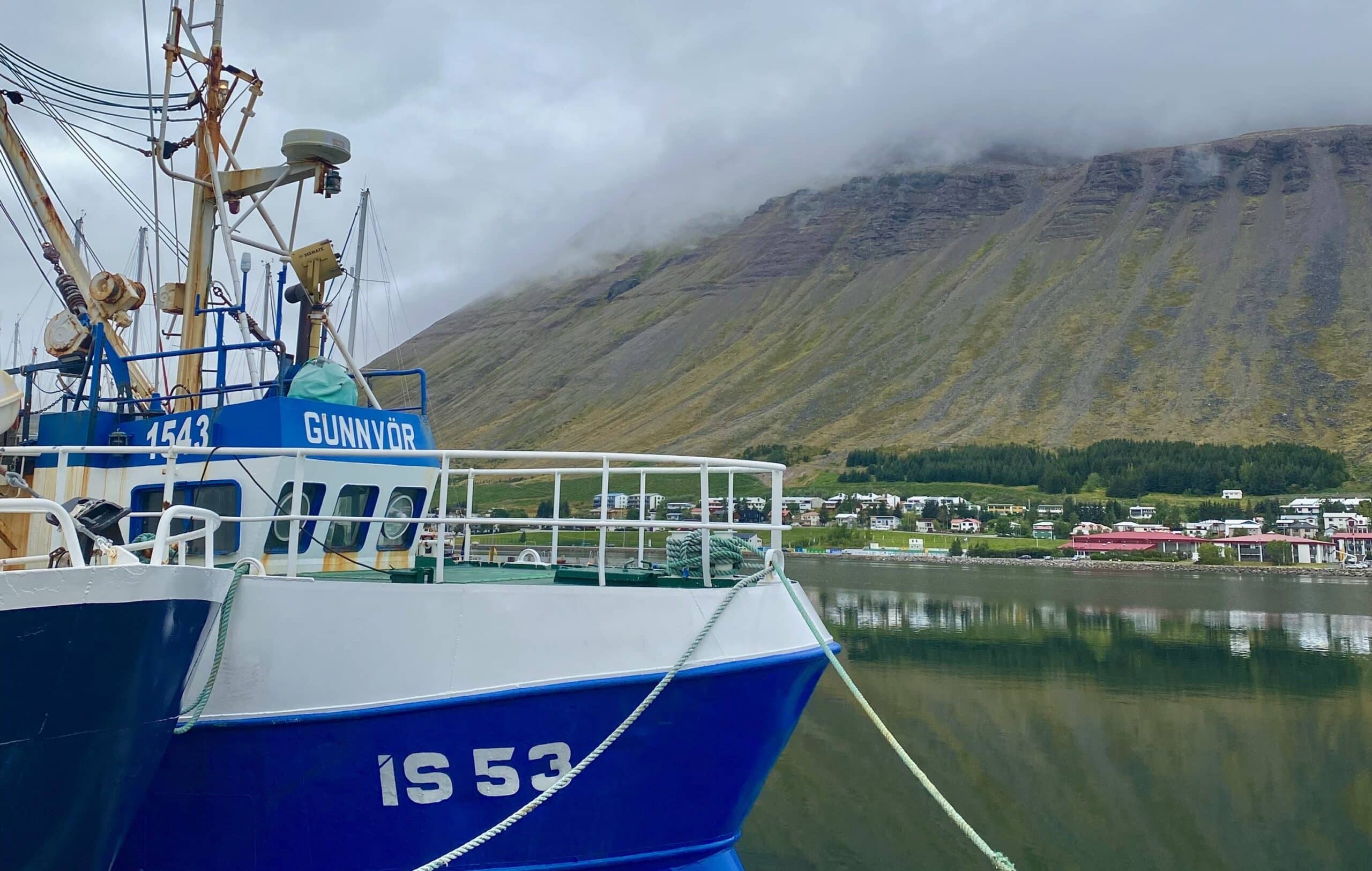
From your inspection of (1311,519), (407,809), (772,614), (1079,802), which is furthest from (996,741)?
(1311,519)

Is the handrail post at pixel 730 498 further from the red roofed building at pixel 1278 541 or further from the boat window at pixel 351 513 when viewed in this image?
the red roofed building at pixel 1278 541

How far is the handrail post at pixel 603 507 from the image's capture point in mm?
7977

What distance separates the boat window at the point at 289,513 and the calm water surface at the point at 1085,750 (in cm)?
780

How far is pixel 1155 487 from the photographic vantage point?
441 ft

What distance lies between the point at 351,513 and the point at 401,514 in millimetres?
709

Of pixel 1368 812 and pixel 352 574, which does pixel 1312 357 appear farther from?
pixel 352 574

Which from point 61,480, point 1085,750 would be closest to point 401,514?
point 61,480

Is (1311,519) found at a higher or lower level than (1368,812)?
higher

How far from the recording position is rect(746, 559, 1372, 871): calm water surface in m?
16.1

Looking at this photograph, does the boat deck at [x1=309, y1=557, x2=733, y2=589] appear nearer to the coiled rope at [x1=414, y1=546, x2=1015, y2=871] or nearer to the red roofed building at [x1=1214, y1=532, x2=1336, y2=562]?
the coiled rope at [x1=414, y1=546, x2=1015, y2=871]

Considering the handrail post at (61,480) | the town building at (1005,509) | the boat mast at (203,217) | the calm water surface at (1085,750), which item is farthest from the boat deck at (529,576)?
the town building at (1005,509)

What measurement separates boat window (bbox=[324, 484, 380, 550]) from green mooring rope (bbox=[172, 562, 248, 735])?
1.94 m

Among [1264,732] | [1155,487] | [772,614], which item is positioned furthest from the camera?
[1155,487]

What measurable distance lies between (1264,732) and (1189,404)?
150585 mm
